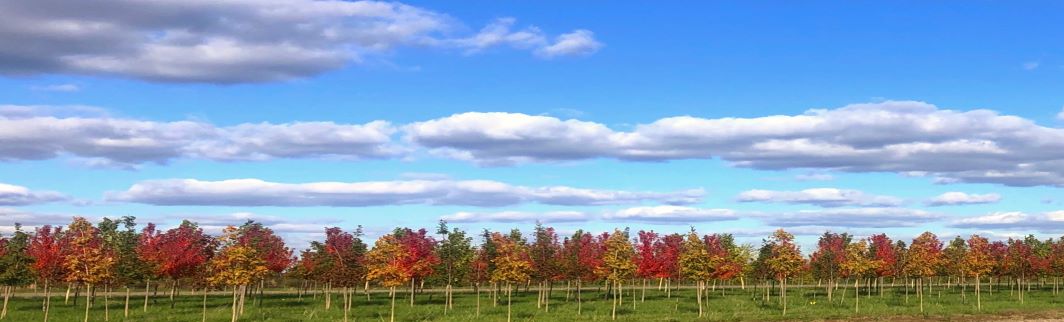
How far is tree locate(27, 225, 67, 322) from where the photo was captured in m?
63.6

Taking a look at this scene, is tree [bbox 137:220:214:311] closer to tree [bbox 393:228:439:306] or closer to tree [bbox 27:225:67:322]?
A: tree [bbox 27:225:67:322]

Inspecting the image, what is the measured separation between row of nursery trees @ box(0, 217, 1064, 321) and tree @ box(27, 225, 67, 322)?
0.22 meters

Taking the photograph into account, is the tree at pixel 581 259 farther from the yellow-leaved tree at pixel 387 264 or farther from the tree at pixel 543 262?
the yellow-leaved tree at pixel 387 264

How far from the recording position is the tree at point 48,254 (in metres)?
63.6

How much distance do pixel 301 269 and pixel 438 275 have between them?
584 inches

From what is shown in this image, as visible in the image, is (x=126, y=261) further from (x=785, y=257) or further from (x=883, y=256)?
(x=883, y=256)

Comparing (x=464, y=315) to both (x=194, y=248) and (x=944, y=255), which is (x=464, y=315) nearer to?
(x=194, y=248)

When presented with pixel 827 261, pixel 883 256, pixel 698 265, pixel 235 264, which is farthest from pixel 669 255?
pixel 235 264

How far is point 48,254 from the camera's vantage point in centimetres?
7419

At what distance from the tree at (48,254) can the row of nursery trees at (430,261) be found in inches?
8.6

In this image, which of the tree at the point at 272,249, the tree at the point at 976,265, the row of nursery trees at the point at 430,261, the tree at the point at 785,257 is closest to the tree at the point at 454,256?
the row of nursery trees at the point at 430,261

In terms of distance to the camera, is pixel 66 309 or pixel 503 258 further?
pixel 66 309

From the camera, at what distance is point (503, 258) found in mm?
59250

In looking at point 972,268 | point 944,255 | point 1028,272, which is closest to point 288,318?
point 972,268
